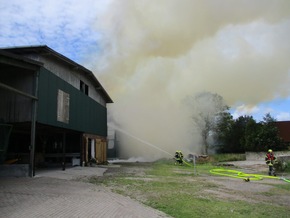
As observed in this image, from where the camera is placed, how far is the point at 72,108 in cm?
2100

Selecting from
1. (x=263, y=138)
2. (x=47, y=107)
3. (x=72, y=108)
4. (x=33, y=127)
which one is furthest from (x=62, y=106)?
(x=263, y=138)

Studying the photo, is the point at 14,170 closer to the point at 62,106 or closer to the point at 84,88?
the point at 62,106

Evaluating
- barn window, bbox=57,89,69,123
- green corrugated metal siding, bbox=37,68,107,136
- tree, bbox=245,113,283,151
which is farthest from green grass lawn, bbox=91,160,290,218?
tree, bbox=245,113,283,151

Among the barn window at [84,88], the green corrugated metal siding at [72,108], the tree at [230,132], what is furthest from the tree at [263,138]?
the barn window at [84,88]

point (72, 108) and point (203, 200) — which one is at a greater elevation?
point (72, 108)

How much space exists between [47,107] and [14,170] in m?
3.58

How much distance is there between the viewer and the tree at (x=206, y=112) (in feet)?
160

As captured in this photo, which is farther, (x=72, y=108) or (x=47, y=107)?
(x=72, y=108)

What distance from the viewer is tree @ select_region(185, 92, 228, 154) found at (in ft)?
160

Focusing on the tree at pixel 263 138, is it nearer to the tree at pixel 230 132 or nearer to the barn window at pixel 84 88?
the tree at pixel 230 132

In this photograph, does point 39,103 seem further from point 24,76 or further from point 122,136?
point 122,136

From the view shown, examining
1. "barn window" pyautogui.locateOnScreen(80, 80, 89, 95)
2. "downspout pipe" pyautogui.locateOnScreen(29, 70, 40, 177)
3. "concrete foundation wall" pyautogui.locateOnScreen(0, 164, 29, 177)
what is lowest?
"concrete foundation wall" pyautogui.locateOnScreen(0, 164, 29, 177)

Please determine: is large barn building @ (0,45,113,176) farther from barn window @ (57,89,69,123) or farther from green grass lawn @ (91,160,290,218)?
green grass lawn @ (91,160,290,218)

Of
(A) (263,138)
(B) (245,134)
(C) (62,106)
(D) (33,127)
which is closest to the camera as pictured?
(D) (33,127)
